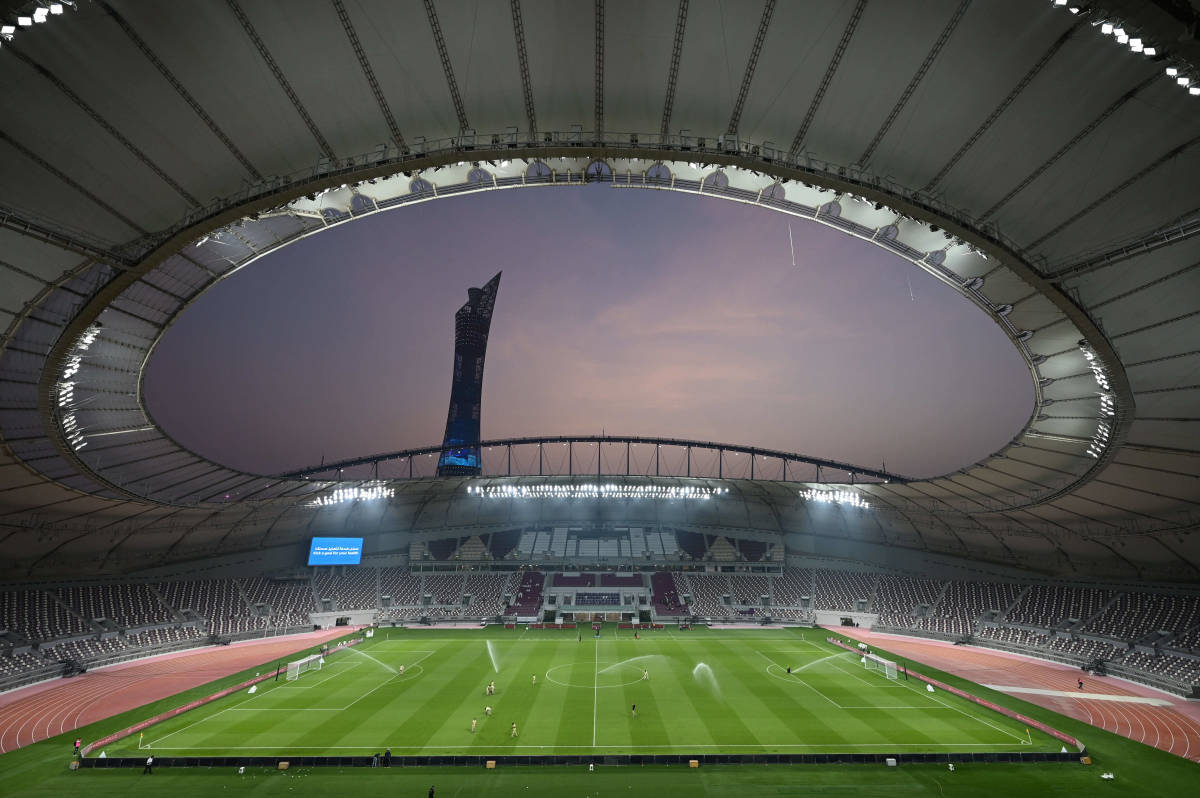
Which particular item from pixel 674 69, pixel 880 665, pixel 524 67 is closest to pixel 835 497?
pixel 880 665

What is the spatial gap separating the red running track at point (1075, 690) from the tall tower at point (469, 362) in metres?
83.9

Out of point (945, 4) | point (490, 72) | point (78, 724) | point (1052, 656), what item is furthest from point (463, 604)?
point (945, 4)

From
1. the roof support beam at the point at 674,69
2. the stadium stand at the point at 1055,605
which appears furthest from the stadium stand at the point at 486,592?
the roof support beam at the point at 674,69

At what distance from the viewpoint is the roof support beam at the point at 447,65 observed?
1529cm

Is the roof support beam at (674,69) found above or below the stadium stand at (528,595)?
above

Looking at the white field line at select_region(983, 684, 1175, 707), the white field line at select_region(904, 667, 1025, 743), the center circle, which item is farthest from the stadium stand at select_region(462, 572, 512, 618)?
the white field line at select_region(983, 684, 1175, 707)

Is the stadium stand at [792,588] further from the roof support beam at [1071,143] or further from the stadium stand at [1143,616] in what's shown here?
the roof support beam at [1071,143]

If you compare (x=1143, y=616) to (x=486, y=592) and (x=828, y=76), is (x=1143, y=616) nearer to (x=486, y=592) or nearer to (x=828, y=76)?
(x=828, y=76)

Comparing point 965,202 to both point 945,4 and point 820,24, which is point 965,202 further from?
point 820,24

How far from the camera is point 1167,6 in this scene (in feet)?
39.3

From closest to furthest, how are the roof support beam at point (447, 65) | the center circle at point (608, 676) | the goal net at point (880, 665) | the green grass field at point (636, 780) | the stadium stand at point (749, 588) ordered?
1. the roof support beam at point (447, 65)
2. the green grass field at point (636, 780)
3. the center circle at point (608, 676)
4. the goal net at point (880, 665)
5. the stadium stand at point (749, 588)

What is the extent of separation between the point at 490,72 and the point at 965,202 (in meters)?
16.8

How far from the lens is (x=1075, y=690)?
39750 mm

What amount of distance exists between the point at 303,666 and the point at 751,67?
48428mm
